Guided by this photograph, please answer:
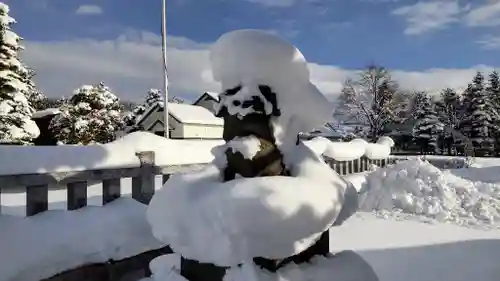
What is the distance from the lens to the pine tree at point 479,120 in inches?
1276

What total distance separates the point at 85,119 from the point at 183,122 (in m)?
6.48

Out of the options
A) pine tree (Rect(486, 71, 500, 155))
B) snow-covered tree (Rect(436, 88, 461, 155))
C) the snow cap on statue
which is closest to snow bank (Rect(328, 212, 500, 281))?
the snow cap on statue

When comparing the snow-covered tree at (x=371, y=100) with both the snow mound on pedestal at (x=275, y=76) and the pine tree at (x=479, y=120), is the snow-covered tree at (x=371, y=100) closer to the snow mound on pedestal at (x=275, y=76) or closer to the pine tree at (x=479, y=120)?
the pine tree at (x=479, y=120)

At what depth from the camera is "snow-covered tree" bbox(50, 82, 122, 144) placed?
75.4 ft

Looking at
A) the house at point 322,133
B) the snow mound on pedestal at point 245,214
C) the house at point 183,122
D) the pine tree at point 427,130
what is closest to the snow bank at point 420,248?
the house at point 322,133

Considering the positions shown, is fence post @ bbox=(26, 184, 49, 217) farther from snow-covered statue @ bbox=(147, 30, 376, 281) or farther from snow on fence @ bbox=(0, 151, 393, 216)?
snow-covered statue @ bbox=(147, 30, 376, 281)

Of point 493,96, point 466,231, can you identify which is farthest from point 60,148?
point 493,96

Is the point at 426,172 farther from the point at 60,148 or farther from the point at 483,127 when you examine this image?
the point at 483,127

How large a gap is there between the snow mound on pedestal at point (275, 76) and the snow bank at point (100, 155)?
1202 millimetres

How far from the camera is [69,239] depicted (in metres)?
2.43

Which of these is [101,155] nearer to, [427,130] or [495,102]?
[427,130]

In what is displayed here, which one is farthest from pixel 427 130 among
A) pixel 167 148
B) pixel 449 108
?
pixel 167 148

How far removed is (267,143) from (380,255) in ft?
9.29

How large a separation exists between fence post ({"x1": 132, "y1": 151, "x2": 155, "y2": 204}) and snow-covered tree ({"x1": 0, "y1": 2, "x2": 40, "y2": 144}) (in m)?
16.7
